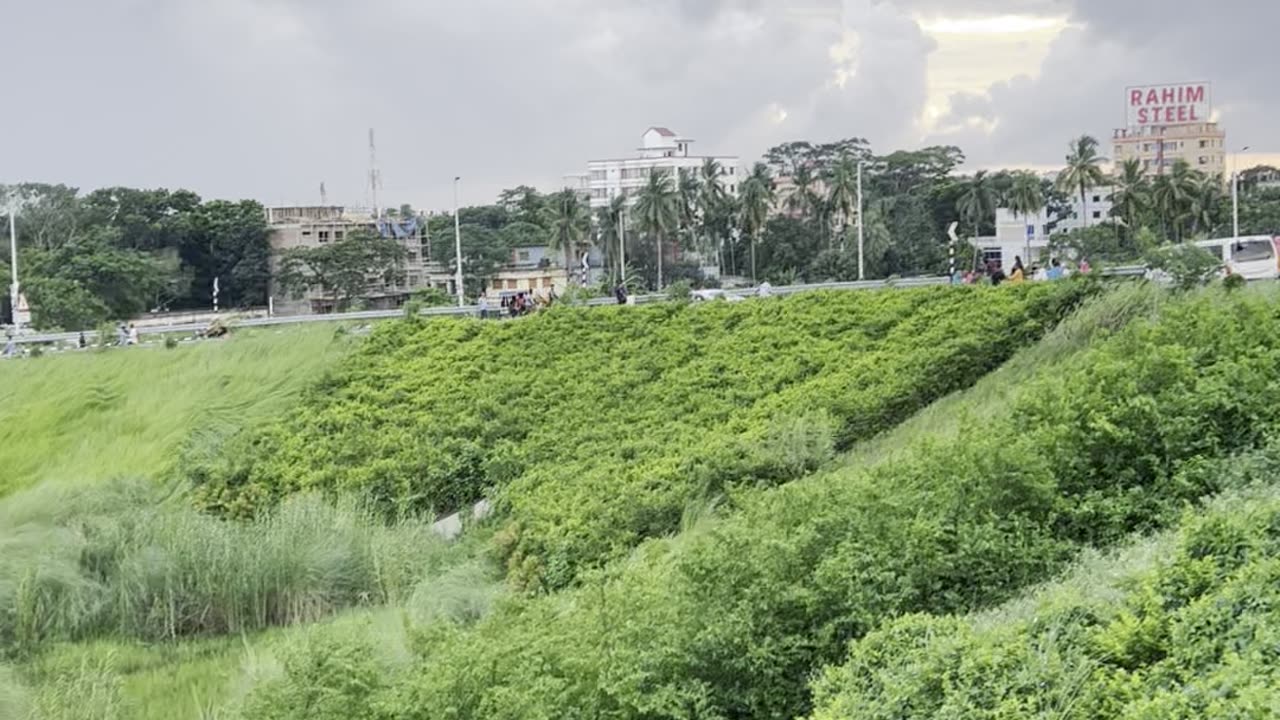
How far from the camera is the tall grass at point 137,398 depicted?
→ 54.2ft

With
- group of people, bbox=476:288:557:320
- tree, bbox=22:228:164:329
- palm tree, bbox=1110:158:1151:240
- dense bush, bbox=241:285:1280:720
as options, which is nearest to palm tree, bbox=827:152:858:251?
palm tree, bbox=1110:158:1151:240

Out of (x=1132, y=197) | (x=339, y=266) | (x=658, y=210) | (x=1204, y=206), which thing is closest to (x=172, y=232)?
(x=339, y=266)

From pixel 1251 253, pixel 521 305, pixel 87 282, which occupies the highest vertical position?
pixel 87 282

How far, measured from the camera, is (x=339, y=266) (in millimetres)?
51562

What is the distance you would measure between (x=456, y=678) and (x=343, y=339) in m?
14.0

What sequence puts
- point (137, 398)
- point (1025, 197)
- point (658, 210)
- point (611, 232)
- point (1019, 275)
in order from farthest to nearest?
1. point (611, 232)
2. point (658, 210)
3. point (1025, 197)
4. point (137, 398)
5. point (1019, 275)

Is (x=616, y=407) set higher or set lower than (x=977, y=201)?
lower

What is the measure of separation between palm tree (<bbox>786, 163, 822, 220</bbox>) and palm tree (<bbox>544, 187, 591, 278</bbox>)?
31.3ft

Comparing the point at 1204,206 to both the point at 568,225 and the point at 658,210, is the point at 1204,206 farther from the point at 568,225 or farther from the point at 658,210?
the point at 568,225

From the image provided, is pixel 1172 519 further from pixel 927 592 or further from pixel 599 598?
pixel 599 598

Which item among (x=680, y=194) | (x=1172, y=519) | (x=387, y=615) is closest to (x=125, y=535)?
(x=387, y=615)

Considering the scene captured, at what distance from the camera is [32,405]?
1858 centimetres

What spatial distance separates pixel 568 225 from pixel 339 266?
9.91 m

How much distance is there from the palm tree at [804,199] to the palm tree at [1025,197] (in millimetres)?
8188
